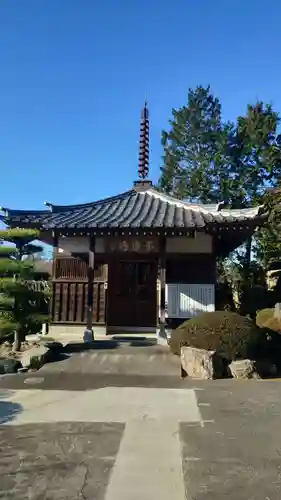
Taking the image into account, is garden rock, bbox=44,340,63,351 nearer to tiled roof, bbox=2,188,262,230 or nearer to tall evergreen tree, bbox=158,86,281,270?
tiled roof, bbox=2,188,262,230

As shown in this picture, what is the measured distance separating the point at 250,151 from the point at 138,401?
29.0m

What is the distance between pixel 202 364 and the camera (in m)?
9.35

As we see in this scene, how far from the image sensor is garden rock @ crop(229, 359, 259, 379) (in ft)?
31.0

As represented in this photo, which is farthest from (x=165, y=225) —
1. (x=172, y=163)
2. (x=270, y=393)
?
(x=172, y=163)

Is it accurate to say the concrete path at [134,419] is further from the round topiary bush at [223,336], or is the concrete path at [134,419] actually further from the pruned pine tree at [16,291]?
the pruned pine tree at [16,291]

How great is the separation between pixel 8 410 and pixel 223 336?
4.90 m

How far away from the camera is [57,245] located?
15164 mm

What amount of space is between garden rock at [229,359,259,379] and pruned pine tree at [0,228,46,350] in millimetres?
5293

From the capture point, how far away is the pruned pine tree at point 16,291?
11.8m

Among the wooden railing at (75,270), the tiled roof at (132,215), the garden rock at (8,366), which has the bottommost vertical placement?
the garden rock at (8,366)

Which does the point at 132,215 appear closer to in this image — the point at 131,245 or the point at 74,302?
the point at 131,245

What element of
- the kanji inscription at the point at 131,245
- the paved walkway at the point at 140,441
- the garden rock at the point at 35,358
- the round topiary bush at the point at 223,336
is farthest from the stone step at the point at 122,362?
the kanji inscription at the point at 131,245

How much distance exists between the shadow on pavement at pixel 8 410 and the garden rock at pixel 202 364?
151 inches

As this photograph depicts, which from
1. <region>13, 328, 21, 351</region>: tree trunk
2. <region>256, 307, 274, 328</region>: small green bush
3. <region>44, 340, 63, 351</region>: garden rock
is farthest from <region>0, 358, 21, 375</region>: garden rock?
<region>256, 307, 274, 328</region>: small green bush
